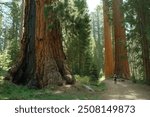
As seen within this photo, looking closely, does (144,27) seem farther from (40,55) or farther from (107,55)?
(107,55)

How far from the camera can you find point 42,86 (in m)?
14.7

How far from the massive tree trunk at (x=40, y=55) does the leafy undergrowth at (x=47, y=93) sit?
59 cm

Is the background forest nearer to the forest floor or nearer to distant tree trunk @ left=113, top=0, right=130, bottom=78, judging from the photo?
distant tree trunk @ left=113, top=0, right=130, bottom=78

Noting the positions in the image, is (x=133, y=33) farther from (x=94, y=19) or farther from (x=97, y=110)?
(x=94, y=19)

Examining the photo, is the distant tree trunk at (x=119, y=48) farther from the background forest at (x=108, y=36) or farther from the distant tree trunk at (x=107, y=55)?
the distant tree trunk at (x=107, y=55)

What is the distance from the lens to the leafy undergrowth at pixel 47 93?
40.1 ft

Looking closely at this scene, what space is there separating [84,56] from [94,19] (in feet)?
146

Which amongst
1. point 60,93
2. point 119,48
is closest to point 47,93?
point 60,93

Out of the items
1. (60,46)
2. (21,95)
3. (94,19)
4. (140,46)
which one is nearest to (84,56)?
(140,46)

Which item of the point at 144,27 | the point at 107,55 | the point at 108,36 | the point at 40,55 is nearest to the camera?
the point at 40,55

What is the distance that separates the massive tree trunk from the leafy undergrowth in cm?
59

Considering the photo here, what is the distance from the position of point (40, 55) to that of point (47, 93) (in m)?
2.54

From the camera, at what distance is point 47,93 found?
13.3 m

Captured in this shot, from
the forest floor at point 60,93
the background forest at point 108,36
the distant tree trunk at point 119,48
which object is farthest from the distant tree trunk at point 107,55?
the forest floor at point 60,93
